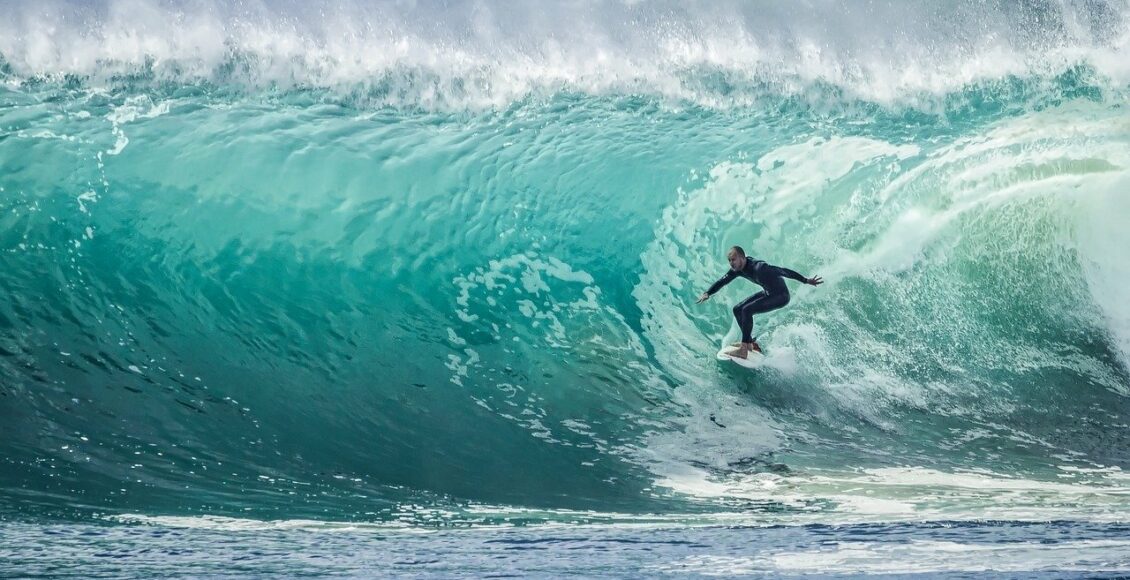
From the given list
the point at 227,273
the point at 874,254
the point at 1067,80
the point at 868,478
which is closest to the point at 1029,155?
the point at 1067,80

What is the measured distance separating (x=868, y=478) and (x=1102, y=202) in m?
4.14

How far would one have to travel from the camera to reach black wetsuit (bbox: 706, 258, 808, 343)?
21.6 ft

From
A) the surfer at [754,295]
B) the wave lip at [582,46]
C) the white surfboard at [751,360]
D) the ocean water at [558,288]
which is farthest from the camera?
the wave lip at [582,46]

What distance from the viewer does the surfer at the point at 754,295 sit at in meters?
6.56

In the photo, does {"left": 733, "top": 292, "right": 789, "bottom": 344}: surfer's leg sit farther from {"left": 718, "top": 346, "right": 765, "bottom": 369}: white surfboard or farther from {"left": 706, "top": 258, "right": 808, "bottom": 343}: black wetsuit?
{"left": 718, "top": 346, "right": 765, "bottom": 369}: white surfboard

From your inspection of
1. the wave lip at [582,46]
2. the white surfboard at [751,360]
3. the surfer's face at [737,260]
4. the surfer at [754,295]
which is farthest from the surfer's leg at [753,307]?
the wave lip at [582,46]

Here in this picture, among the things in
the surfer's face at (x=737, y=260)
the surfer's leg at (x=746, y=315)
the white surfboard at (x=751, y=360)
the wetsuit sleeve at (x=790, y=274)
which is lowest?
the white surfboard at (x=751, y=360)

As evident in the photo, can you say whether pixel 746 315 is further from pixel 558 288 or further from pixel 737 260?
pixel 558 288

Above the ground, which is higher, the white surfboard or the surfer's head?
the surfer's head

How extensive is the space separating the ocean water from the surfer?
0.27 m

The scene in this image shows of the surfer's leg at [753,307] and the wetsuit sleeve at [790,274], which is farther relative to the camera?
the surfer's leg at [753,307]

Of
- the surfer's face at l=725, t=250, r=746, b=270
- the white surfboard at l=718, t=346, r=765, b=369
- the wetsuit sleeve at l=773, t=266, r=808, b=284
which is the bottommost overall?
the white surfboard at l=718, t=346, r=765, b=369

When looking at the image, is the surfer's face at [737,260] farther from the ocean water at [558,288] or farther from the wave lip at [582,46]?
the wave lip at [582,46]

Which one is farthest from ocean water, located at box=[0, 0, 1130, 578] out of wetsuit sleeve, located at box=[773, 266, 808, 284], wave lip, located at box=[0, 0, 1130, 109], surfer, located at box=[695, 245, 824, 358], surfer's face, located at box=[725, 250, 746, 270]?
surfer's face, located at box=[725, 250, 746, 270]
